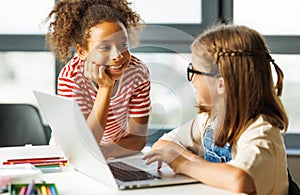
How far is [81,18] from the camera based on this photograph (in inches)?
78.2

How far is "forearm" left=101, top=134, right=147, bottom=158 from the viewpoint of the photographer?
1.83 metres

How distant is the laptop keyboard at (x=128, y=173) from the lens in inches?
59.4

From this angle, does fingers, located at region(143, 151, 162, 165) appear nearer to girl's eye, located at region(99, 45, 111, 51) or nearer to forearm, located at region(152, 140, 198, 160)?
forearm, located at region(152, 140, 198, 160)

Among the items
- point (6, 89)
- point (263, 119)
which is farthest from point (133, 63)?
point (6, 89)

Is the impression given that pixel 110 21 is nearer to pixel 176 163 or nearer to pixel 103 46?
pixel 103 46

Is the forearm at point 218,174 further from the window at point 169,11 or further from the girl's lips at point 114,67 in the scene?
the window at point 169,11

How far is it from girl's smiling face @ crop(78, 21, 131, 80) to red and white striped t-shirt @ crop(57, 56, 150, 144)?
3 cm

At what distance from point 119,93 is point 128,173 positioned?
37 centimetres

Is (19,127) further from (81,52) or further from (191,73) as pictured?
(191,73)

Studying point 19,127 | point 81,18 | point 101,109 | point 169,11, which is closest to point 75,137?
point 101,109

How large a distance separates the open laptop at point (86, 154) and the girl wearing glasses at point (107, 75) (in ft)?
0.31

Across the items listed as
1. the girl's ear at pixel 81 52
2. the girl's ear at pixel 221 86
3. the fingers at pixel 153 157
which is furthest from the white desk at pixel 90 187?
the girl's ear at pixel 81 52

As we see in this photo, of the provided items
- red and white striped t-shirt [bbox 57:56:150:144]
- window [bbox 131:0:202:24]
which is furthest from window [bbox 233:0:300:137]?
red and white striped t-shirt [bbox 57:56:150:144]

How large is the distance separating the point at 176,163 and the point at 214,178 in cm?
15
